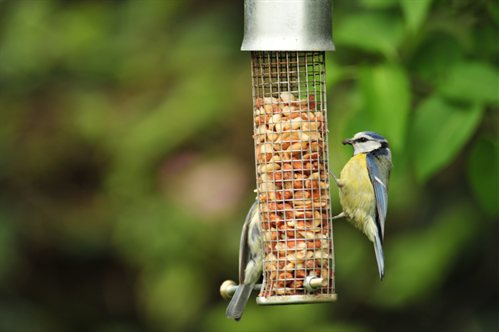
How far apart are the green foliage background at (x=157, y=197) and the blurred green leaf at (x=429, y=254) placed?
12mm

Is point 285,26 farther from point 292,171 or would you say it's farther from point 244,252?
point 244,252

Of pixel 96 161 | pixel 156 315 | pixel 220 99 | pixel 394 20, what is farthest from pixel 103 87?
pixel 394 20

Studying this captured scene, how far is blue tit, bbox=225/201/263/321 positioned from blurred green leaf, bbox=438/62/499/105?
1.11m

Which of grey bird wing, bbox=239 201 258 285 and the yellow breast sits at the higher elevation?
the yellow breast

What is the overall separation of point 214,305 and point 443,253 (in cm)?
185

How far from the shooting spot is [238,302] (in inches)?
190

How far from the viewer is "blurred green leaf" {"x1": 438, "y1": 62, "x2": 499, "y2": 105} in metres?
5.28

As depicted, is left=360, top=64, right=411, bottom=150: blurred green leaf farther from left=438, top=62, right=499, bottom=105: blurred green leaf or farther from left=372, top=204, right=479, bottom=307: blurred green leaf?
left=372, top=204, right=479, bottom=307: blurred green leaf

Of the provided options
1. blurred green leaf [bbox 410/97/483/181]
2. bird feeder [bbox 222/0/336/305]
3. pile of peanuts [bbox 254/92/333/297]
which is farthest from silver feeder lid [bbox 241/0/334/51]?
blurred green leaf [bbox 410/97/483/181]

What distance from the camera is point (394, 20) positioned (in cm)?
544

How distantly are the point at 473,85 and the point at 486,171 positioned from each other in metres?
0.54

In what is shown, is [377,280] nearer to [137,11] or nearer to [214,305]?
[214,305]

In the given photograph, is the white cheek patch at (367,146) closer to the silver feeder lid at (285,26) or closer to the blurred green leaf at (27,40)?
the silver feeder lid at (285,26)

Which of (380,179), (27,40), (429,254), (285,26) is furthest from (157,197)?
(285,26)
